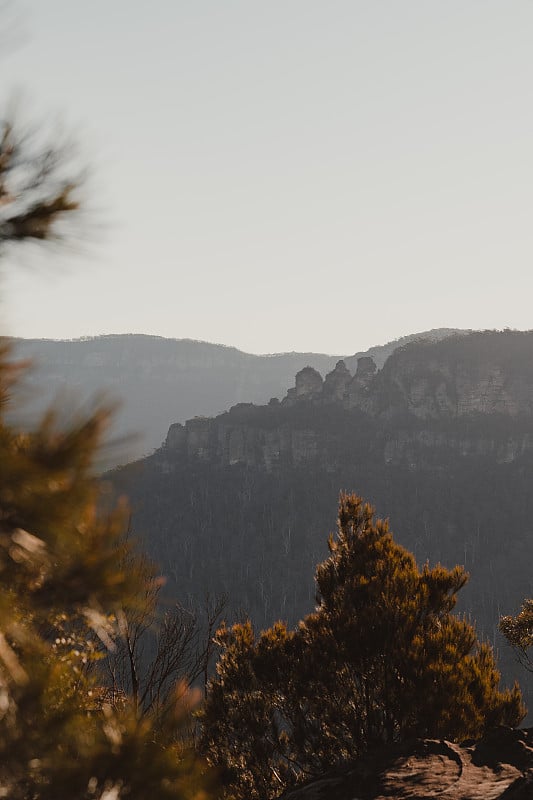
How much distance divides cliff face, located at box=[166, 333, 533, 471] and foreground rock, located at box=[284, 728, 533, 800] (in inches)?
4918

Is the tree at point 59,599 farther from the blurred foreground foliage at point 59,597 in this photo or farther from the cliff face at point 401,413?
the cliff face at point 401,413

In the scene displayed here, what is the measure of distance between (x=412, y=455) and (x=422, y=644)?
12462cm

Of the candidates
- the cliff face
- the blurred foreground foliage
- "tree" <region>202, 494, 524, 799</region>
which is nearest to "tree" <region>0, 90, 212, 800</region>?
the blurred foreground foliage

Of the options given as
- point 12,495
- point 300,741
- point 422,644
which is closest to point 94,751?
point 12,495

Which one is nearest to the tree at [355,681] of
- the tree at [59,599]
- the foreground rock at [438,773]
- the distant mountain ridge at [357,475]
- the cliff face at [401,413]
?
the foreground rock at [438,773]

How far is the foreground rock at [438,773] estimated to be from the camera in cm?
742

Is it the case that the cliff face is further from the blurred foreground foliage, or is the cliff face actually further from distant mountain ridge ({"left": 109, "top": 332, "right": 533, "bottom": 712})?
the blurred foreground foliage

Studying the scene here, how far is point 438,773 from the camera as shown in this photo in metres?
7.84

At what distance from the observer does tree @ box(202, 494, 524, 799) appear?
9.93 m

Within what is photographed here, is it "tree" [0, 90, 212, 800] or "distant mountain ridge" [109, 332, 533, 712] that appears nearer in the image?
"tree" [0, 90, 212, 800]

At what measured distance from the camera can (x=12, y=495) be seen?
268cm

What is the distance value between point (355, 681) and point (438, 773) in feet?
9.30

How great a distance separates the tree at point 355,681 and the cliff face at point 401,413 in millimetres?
122643

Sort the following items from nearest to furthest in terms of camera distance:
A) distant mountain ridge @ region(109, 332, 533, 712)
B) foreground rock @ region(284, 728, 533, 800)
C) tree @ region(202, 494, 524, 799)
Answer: foreground rock @ region(284, 728, 533, 800)
tree @ region(202, 494, 524, 799)
distant mountain ridge @ region(109, 332, 533, 712)
